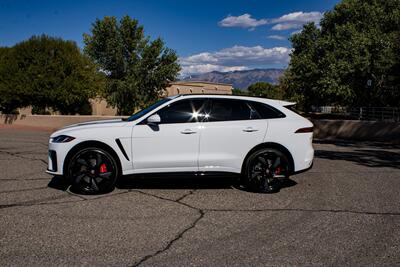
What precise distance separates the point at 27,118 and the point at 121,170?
23.2m

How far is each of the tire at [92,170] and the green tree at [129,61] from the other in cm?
3098

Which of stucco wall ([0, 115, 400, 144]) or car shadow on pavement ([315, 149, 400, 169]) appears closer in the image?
car shadow on pavement ([315, 149, 400, 169])

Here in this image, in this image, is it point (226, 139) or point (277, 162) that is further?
point (277, 162)

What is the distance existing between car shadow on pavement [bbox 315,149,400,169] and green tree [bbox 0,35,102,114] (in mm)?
19780

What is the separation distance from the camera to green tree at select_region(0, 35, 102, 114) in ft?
91.5

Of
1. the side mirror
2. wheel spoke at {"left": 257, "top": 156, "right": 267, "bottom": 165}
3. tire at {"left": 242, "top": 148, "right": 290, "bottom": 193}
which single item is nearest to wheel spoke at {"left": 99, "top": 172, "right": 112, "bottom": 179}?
the side mirror

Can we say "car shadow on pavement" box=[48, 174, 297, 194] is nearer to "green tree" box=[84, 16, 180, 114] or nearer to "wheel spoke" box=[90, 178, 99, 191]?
"wheel spoke" box=[90, 178, 99, 191]

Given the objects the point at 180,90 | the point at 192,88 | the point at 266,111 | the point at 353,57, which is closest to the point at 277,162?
the point at 266,111

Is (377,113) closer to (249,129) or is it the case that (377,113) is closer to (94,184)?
(249,129)

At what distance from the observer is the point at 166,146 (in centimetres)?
673

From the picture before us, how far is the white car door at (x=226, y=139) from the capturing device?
6.83 m

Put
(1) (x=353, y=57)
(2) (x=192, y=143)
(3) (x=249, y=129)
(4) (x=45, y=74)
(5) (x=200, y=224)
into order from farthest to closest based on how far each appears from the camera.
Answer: (1) (x=353, y=57) < (4) (x=45, y=74) < (3) (x=249, y=129) < (2) (x=192, y=143) < (5) (x=200, y=224)

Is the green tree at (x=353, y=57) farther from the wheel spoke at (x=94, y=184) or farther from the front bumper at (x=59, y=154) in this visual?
the front bumper at (x=59, y=154)

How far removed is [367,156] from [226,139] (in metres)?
7.32
